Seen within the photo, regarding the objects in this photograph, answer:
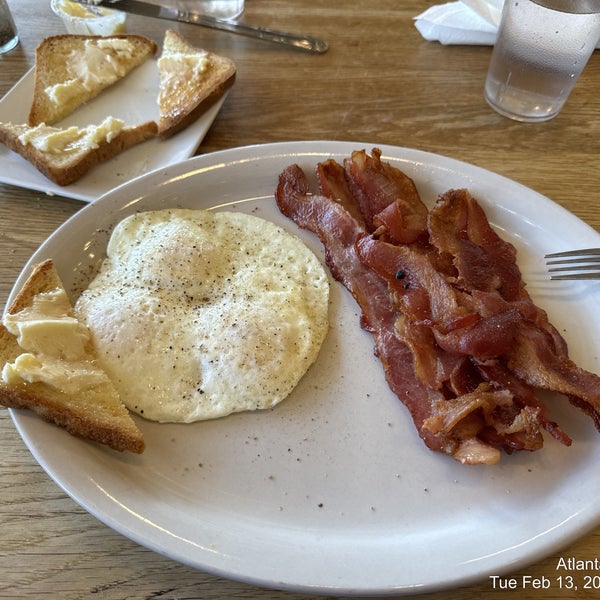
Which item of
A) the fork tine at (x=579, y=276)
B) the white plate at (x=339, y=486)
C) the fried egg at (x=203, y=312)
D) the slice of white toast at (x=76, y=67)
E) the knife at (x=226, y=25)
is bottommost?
the white plate at (x=339, y=486)

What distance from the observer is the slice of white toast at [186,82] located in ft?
7.48

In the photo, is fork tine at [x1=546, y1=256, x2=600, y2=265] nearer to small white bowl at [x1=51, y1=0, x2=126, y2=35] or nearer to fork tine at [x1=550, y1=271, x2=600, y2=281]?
fork tine at [x1=550, y1=271, x2=600, y2=281]

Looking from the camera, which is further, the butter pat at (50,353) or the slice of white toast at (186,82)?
the slice of white toast at (186,82)

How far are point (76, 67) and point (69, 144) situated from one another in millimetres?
659

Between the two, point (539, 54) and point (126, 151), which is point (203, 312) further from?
point (539, 54)

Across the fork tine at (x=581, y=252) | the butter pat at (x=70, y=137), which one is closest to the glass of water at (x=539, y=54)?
the fork tine at (x=581, y=252)

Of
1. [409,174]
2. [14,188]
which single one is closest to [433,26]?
[409,174]

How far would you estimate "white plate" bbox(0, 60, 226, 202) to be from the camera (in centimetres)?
211

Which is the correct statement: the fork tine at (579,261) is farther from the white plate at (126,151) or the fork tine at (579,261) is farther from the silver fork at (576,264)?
the white plate at (126,151)

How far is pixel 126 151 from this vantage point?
2273mm

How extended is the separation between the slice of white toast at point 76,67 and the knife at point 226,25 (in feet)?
0.89

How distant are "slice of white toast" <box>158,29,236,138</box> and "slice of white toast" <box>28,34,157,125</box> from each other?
0.17 metres

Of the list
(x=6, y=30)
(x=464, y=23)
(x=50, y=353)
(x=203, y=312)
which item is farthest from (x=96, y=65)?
(x=464, y=23)

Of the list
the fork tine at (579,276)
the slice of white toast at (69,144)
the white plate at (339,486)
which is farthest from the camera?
the slice of white toast at (69,144)
